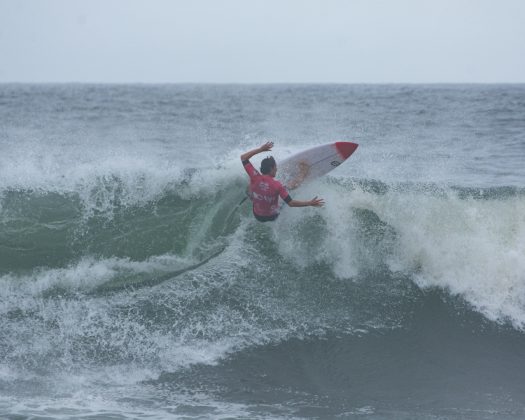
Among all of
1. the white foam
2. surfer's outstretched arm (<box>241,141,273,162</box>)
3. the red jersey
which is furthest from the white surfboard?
surfer's outstretched arm (<box>241,141,273,162</box>)

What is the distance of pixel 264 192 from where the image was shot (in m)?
7.61

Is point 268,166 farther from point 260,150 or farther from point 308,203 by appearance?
point 308,203

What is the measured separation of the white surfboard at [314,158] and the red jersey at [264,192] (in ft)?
3.50

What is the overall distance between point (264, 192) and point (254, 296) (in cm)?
138

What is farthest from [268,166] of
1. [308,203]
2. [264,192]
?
[308,203]

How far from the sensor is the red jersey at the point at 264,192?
24.6 ft

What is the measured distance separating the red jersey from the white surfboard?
107 centimetres

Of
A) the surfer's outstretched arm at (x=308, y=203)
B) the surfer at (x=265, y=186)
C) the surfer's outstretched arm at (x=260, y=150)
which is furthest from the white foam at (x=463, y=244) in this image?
the surfer's outstretched arm at (x=260, y=150)

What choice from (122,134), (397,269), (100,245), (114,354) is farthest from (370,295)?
(122,134)

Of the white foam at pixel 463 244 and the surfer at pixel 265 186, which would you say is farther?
the white foam at pixel 463 244

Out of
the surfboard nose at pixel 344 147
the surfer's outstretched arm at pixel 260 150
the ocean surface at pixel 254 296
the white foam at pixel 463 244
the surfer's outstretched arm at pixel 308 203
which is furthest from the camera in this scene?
the surfboard nose at pixel 344 147

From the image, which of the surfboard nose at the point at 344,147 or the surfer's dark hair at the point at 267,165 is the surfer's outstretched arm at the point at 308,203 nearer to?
the surfer's dark hair at the point at 267,165

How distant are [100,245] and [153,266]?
3.20ft

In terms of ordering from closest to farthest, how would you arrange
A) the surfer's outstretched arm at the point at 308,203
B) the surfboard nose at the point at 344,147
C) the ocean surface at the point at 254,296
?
the ocean surface at the point at 254,296 → the surfer's outstretched arm at the point at 308,203 → the surfboard nose at the point at 344,147
